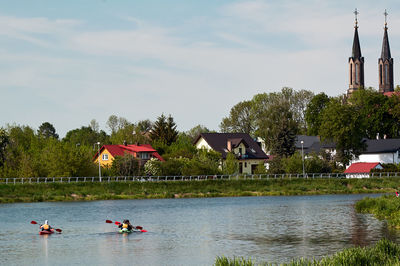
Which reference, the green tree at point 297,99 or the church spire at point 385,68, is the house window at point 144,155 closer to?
the green tree at point 297,99

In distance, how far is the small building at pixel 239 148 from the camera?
126m

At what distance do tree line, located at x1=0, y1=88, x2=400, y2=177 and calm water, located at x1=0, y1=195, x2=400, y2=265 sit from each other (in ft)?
87.9

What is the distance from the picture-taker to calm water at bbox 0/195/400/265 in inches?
1351

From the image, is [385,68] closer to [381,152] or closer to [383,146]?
[383,146]

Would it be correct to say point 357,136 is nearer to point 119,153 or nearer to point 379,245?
point 119,153

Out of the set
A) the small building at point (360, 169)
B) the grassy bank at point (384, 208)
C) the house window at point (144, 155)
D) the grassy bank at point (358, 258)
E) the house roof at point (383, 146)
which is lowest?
the grassy bank at point (358, 258)

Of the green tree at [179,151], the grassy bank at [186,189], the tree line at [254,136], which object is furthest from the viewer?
the green tree at [179,151]

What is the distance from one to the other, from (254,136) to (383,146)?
1655 inches

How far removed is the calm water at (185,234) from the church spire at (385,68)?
427 feet

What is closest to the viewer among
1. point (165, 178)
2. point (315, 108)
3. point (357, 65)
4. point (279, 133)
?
point (165, 178)

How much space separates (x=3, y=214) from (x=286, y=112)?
246 ft

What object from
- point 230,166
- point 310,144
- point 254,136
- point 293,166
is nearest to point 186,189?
point 230,166

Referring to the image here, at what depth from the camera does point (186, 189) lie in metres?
88.8

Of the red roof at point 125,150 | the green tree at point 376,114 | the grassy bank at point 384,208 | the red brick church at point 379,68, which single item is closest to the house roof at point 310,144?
the green tree at point 376,114
